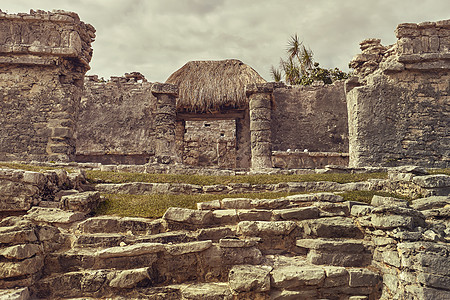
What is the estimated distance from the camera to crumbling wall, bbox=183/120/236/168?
54.6ft

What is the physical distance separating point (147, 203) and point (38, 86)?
285 inches

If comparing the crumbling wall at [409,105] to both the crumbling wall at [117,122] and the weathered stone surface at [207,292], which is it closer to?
the weathered stone surface at [207,292]

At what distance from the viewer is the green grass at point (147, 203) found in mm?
5109

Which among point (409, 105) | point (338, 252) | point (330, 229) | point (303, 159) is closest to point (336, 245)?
point (338, 252)

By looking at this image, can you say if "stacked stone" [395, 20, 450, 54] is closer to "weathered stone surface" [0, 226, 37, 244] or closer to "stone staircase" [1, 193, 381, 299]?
"stone staircase" [1, 193, 381, 299]

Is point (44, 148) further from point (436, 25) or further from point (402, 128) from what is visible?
point (436, 25)

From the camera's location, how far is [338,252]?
4.48m

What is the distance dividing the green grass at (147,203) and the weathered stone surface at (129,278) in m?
1.17

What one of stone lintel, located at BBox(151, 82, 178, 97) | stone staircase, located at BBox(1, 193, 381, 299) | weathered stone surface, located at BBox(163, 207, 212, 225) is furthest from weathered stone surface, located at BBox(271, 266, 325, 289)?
stone lintel, located at BBox(151, 82, 178, 97)

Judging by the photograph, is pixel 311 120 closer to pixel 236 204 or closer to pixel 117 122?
pixel 117 122

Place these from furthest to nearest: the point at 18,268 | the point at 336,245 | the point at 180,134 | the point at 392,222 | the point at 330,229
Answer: the point at 180,134, the point at 330,229, the point at 336,245, the point at 392,222, the point at 18,268

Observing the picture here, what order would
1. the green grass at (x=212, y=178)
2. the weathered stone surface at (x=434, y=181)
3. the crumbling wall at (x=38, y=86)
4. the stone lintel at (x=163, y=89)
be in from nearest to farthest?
the weathered stone surface at (x=434, y=181)
the green grass at (x=212, y=178)
the crumbling wall at (x=38, y=86)
the stone lintel at (x=163, y=89)

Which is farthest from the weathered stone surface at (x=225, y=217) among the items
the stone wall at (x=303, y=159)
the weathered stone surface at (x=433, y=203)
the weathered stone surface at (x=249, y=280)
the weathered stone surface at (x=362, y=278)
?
the stone wall at (x=303, y=159)

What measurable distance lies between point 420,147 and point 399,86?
1779mm
